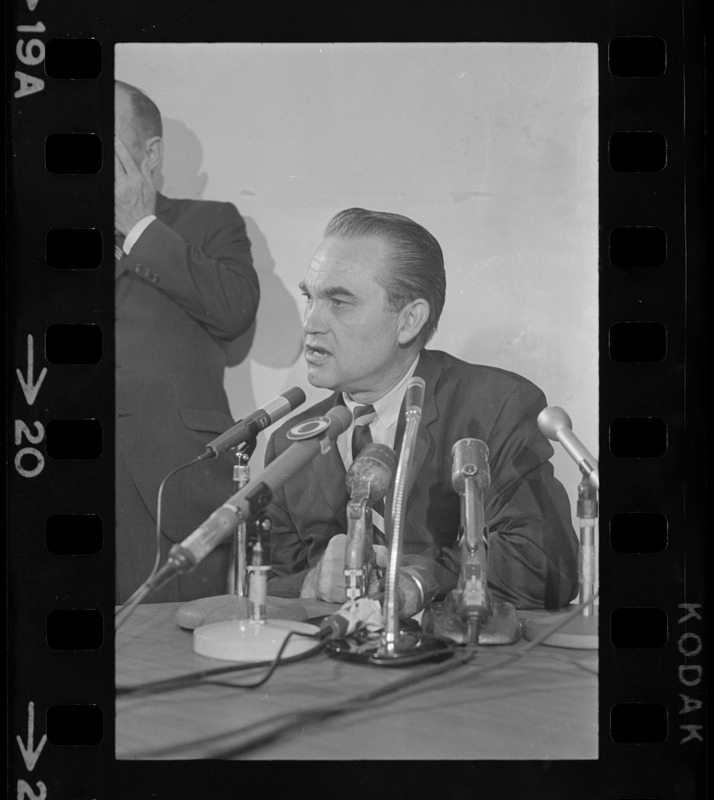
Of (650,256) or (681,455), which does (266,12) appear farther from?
(681,455)

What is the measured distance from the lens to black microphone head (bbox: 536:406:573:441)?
5.01 ft

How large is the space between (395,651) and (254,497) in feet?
0.94

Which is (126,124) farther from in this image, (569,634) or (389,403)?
(569,634)

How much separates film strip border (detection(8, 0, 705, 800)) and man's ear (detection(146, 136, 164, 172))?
6cm

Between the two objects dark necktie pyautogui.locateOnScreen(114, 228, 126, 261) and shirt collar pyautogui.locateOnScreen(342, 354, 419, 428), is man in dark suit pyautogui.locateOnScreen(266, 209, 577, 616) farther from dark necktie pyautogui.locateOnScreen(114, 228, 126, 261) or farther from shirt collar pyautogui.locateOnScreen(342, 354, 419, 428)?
dark necktie pyautogui.locateOnScreen(114, 228, 126, 261)

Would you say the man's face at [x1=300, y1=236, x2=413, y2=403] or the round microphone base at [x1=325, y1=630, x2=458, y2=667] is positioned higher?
the man's face at [x1=300, y1=236, x2=413, y2=403]

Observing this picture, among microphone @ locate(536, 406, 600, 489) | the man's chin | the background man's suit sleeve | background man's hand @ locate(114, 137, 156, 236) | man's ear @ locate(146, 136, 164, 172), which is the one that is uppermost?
man's ear @ locate(146, 136, 164, 172)

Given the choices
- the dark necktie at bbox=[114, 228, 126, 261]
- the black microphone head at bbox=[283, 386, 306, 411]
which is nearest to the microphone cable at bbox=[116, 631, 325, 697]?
the black microphone head at bbox=[283, 386, 306, 411]

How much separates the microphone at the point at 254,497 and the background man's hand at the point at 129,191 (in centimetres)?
39

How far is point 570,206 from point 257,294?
1.54ft

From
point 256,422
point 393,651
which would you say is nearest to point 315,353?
point 256,422

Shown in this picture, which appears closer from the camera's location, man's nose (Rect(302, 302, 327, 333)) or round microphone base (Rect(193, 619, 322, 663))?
round microphone base (Rect(193, 619, 322, 663))

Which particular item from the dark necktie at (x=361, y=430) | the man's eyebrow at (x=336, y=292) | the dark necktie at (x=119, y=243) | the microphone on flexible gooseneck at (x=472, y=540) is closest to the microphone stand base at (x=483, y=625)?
the microphone on flexible gooseneck at (x=472, y=540)

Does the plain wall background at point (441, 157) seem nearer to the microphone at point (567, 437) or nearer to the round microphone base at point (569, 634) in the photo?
the microphone at point (567, 437)
